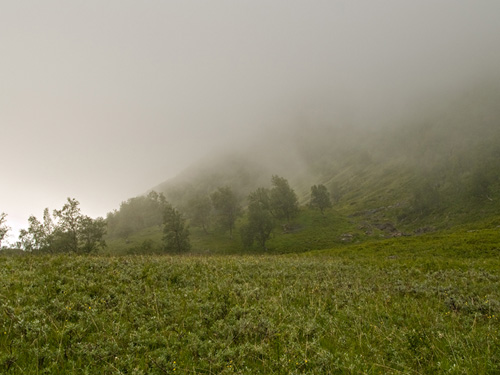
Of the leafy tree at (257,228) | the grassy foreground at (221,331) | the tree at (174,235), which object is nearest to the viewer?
the grassy foreground at (221,331)

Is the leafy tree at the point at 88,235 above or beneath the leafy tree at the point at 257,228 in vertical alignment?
above

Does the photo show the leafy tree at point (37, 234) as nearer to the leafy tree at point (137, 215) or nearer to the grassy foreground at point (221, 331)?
the leafy tree at point (137, 215)

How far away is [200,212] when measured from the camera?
352 feet

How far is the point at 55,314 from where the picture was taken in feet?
22.6

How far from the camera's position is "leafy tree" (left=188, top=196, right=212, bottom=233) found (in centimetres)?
10744

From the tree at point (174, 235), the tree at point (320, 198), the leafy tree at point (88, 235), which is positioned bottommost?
the tree at point (320, 198)

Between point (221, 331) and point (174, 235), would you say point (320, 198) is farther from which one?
point (221, 331)

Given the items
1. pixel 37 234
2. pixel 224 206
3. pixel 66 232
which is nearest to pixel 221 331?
pixel 66 232

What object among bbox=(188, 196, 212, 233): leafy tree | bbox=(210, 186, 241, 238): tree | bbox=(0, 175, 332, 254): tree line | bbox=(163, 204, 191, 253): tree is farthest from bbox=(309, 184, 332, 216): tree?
bbox=(163, 204, 191, 253): tree

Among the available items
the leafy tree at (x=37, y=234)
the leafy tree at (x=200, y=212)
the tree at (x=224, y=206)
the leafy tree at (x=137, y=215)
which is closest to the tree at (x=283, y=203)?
the tree at (x=224, y=206)

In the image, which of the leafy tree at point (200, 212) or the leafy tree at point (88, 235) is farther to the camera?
the leafy tree at point (200, 212)

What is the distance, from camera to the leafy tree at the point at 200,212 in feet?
352

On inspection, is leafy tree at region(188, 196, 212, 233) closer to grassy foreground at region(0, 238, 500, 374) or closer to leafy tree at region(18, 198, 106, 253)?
leafy tree at region(18, 198, 106, 253)

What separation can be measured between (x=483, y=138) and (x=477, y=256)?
189m
